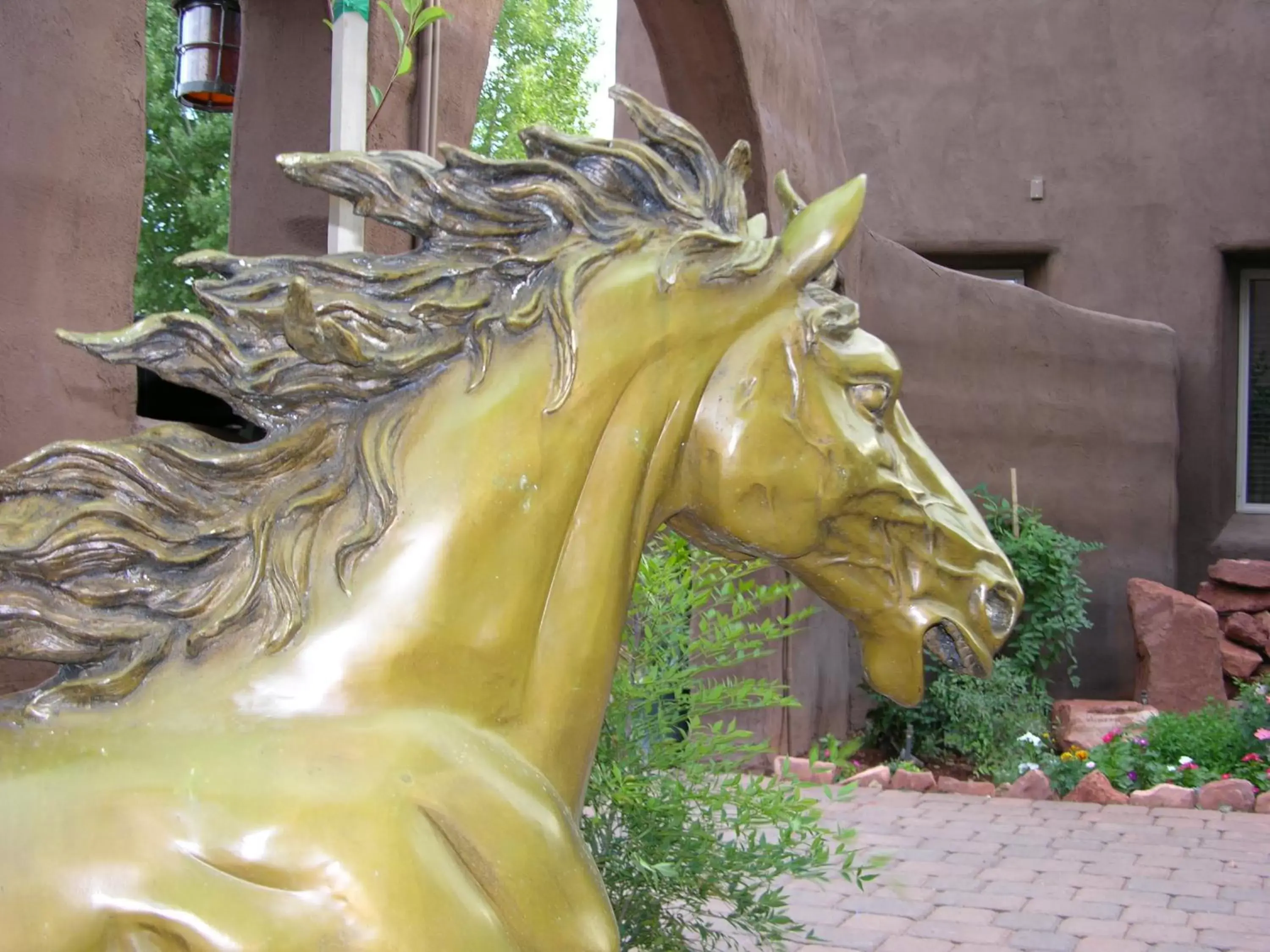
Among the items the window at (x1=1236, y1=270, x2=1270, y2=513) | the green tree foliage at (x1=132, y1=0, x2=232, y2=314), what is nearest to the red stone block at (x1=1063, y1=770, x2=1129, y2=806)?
the window at (x1=1236, y1=270, x2=1270, y2=513)

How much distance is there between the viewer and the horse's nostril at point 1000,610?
1613 mm

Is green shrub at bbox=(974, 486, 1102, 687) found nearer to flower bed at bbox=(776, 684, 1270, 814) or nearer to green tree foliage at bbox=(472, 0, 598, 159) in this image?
flower bed at bbox=(776, 684, 1270, 814)

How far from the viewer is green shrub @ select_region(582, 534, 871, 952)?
278cm

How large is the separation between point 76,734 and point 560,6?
3028 centimetres

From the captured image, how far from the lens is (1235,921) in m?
4.80

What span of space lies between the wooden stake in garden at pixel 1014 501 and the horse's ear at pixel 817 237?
790 cm

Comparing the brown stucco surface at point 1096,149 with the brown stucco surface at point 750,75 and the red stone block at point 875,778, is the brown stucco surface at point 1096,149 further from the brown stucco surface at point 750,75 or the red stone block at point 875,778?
the red stone block at point 875,778

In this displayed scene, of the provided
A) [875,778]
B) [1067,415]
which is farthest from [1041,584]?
[875,778]

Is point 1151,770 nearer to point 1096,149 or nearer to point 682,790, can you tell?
point 1096,149

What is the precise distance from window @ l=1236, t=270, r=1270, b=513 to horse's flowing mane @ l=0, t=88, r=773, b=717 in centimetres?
1049

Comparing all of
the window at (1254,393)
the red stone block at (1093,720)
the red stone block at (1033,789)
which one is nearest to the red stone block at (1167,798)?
the red stone block at (1033,789)

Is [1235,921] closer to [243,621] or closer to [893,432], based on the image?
[893,432]

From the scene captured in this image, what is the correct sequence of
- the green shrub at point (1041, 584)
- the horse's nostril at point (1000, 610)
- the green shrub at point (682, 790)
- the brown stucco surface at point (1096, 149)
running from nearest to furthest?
the horse's nostril at point (1000, 610)
the green shrub at point (682, 790)
the green shrub at point (1041, 584)
the brown stucco surface at point (1096, 149)

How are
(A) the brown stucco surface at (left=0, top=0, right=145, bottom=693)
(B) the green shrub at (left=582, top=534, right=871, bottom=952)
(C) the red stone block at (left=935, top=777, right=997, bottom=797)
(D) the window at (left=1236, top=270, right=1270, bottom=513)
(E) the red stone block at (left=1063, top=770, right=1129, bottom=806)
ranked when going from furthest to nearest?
(D) the window at (left=1236, top=270, right=1270, bottom=513), (C) the red stone block at (left=935, top=777, right=997, bottom=797), (E) the red stone block at (left=1063, top=770, right=1129, bottom=806), (B) the green shrub at (left=582, top=534, right=871, bottom=952), (A) the brown stucco surface at (left=0, top=0, right=145, bottom=693)
